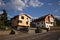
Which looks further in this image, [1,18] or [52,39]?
[1,18]

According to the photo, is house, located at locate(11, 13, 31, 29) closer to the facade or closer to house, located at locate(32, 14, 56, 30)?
the facade

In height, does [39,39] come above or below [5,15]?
below

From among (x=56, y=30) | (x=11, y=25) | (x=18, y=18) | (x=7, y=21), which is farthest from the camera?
(x=56, y=30)

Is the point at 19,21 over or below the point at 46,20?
below

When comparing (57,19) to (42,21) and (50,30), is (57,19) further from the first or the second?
(50,30)

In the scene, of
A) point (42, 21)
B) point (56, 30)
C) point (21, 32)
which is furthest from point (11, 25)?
point (56, 30)

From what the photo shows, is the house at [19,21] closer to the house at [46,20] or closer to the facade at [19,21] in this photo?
the facade at [19,21]

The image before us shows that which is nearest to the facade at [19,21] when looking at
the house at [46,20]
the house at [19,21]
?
the house at [19,21]

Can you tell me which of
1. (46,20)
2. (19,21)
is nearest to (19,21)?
(19,21)

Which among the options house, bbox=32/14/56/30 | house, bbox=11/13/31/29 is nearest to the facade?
house, bbox=11/13/31/29

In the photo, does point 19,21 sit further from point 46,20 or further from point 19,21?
point 46,20

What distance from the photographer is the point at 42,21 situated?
1033 cm

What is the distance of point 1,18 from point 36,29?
3016 mm

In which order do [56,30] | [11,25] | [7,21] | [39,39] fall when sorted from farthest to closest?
[56,30] → [11,25] → [7,21] → [39,39]
